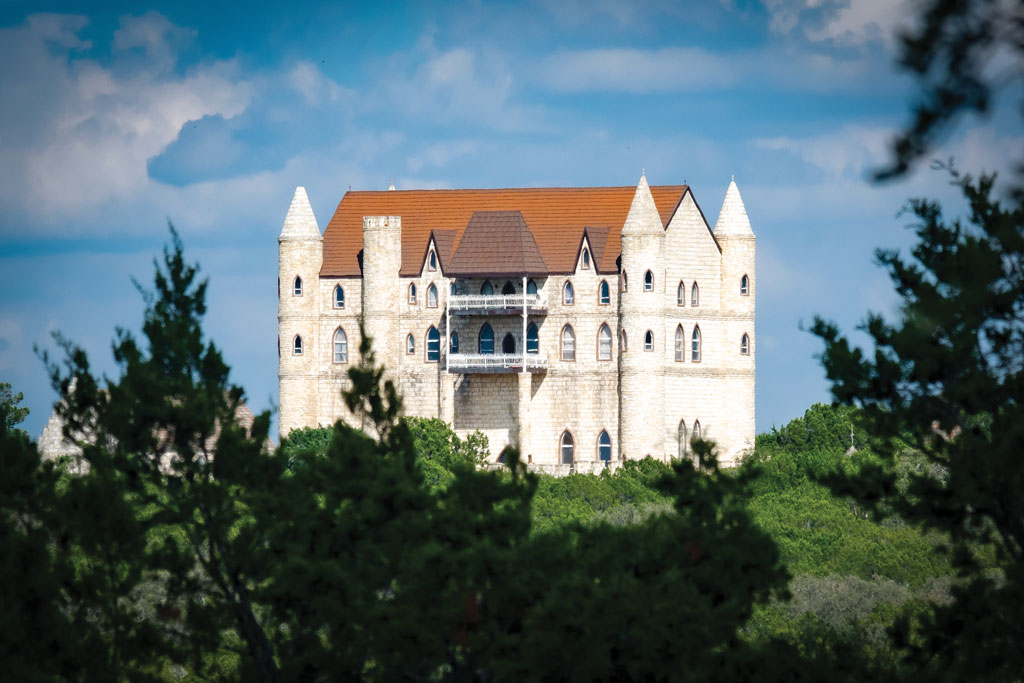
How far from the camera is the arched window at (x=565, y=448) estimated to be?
80.4 metres

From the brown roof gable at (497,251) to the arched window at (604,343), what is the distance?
3.34 meters

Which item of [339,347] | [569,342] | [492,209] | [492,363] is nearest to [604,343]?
[569,342]

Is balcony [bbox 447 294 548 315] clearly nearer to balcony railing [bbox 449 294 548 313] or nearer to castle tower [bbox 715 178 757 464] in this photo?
balcony railing [bbox 449 294 548 313]

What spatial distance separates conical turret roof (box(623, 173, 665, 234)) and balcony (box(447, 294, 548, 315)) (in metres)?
4.86

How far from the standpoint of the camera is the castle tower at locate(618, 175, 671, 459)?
7800 cm

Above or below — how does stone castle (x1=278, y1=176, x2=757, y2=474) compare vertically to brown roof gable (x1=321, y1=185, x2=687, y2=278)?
below

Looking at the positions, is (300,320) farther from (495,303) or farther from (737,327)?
(737,327)

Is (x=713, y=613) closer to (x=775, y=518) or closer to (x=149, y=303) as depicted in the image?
(x=149, y=303)

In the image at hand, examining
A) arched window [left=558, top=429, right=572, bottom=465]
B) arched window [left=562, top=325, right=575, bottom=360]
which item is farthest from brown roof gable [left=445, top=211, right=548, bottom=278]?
arched window [left=558, top=429, right=572, bottom=465]

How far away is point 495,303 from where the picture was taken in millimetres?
80062

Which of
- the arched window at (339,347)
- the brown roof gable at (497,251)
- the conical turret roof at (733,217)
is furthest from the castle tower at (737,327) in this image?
the arched window at (339,347)

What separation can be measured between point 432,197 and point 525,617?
2261 inches

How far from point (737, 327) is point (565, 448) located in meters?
8.63

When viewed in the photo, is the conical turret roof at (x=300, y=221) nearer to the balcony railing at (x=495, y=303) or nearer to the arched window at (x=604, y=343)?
the balcony railing at (x=495, y=303)
